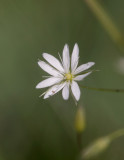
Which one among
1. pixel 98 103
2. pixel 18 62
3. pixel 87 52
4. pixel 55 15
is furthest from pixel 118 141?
pixel 55 15

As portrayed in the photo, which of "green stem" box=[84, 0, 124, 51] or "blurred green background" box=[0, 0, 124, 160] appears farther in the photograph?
"blurred green background" box=[0, 0, 124, 160]

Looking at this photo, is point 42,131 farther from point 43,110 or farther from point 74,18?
point 74,18

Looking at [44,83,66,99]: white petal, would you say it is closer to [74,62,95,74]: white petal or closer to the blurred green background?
[74,62,95,74]: white petal

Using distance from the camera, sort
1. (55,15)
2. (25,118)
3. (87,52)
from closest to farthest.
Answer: (25,118) → (87,52) → (55,15)

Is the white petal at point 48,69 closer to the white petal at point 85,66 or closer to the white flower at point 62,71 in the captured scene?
the white flower at point 62,71

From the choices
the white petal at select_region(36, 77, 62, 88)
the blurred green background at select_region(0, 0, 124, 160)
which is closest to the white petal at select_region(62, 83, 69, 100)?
the white petal at select_region(36, 77, 62, 88)

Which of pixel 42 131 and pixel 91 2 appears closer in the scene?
pixel 91 2

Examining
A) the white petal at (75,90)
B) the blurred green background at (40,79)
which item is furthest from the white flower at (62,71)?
the blurred green background at (40,79)

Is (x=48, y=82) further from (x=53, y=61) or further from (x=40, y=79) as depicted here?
(x=40, y=79)
